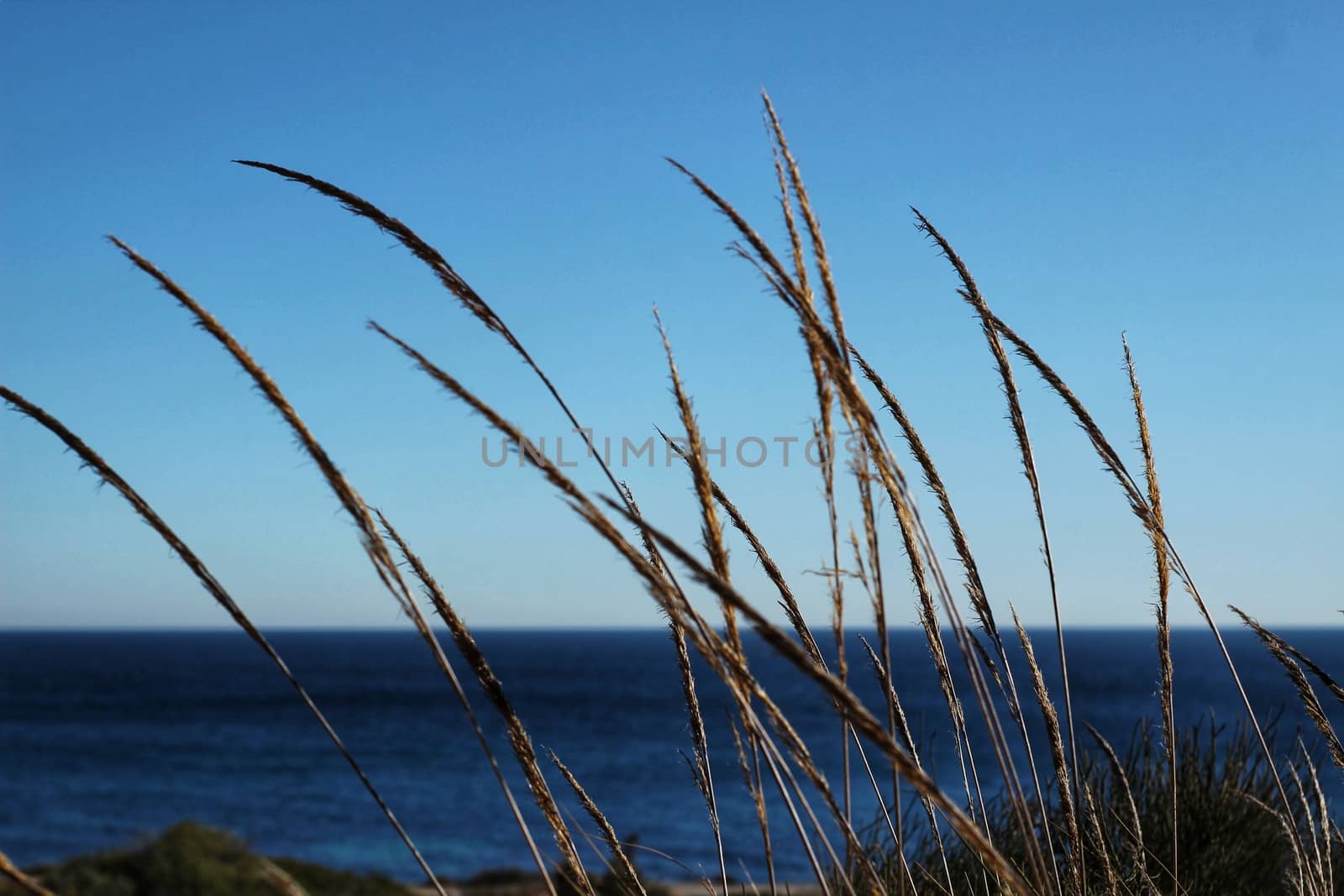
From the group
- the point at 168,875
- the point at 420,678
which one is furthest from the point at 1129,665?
the point at 168,875

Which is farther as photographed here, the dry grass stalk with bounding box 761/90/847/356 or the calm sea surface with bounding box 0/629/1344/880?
the calm sea surface with bounding box 0/629/1344/880

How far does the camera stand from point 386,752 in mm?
40438

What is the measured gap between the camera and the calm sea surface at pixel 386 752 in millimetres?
24984

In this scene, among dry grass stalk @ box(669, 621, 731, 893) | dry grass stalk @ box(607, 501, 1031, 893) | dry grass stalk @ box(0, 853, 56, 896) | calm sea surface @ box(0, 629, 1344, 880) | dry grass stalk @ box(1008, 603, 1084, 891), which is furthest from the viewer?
calm sea surface @ box(0, 629, 1344, 880)

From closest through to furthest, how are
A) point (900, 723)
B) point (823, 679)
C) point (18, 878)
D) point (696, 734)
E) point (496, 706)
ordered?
point (823, 679) → point (18, 878) → point (496, 706) → point (696, 734) → point (900, 723)

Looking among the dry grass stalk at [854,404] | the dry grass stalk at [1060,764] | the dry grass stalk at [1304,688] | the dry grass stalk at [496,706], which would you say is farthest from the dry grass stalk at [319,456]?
the dry grass stalk at [1304,688]

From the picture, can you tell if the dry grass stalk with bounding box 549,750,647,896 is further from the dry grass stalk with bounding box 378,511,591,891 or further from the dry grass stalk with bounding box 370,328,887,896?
the dry grass stalk with bounding box 370,328,887,896

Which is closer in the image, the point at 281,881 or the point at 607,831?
the point at 281,881

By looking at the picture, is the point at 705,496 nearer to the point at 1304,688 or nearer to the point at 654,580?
the point at 654,580

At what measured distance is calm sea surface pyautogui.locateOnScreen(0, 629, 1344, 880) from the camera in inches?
984

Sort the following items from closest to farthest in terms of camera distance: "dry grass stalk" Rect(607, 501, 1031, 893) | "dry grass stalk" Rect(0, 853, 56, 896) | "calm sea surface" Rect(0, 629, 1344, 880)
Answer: "dry grass stalk" Rect(607, 501, 1031, 893) → "dry grass stalk" Rect(0, 853, 56, 896) → "calm sea surface" Rect(0, 629, 1344, 880)

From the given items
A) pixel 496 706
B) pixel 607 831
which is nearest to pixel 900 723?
pixel 607 831

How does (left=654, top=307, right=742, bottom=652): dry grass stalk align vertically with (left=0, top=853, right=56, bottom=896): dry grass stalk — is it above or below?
above

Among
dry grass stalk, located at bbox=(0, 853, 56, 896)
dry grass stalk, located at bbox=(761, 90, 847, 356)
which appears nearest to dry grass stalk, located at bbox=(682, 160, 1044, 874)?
dry grass stalk, located at bbox=(761, 90, 847, 356)
